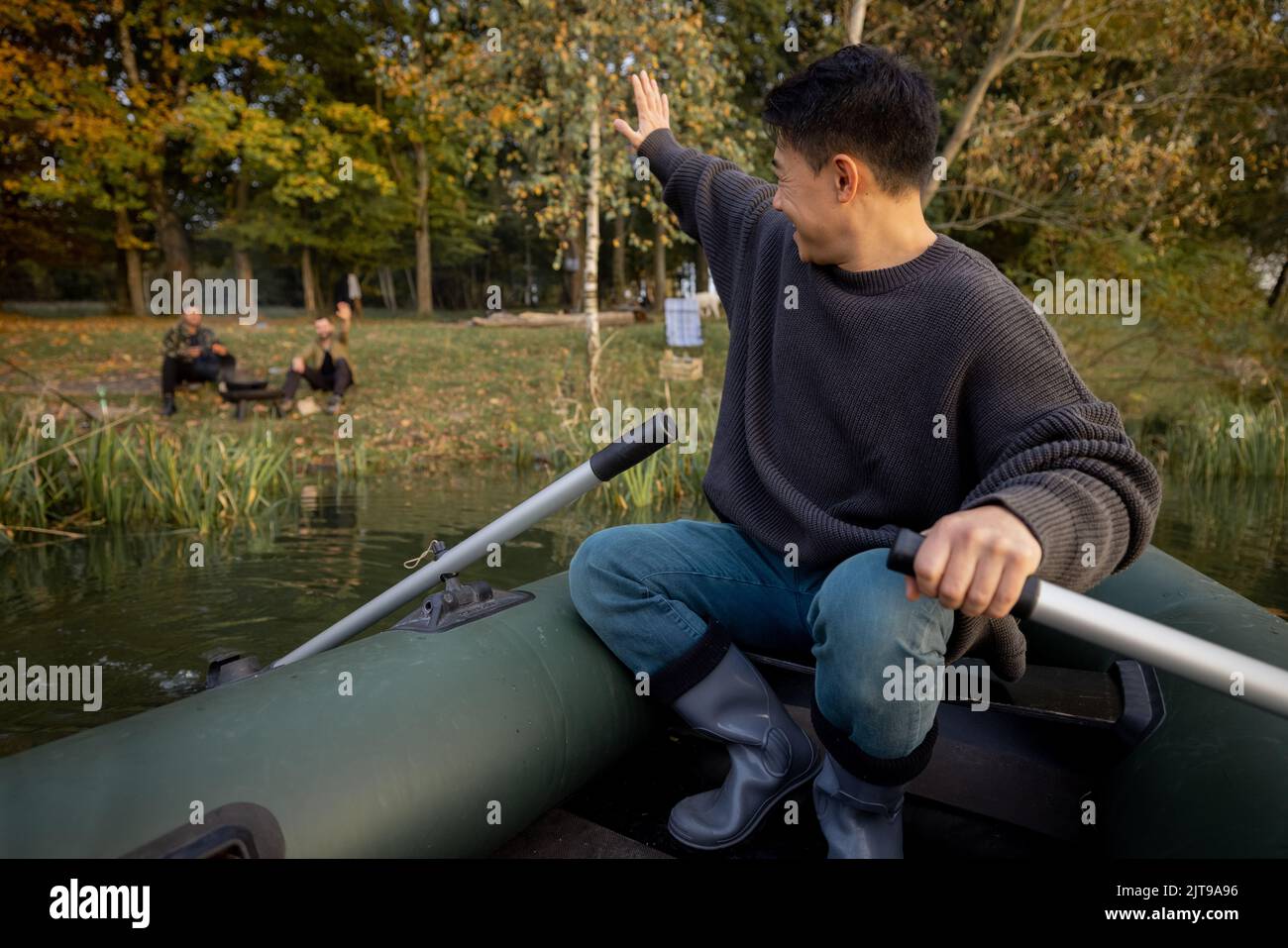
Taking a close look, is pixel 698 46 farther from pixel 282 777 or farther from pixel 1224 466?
pixel 282 777

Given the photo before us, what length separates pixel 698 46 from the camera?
853cm

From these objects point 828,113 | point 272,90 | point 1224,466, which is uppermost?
point 272,90

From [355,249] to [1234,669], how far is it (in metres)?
21.0

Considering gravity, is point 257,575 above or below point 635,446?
below

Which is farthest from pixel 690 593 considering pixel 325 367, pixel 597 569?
pixel 325 367

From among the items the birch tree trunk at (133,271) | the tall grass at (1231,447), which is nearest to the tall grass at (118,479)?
the tall grass at (1231,447)

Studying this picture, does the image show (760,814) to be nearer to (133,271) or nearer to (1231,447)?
(1231,447)

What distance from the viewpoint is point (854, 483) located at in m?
1.65

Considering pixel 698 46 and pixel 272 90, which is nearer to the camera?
pixel 698 46

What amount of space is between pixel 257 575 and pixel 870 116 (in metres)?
3.29

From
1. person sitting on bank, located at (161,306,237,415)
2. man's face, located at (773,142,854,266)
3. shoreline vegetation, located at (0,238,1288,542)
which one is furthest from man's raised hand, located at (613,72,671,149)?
person sitting on bank, located at (161,306,237,415)

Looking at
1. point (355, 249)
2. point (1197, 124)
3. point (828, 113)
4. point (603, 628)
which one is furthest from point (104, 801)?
point (355, 249)

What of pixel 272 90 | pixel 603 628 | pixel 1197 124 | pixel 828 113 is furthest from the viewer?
pixel 272 90

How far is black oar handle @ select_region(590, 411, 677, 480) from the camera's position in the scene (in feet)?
5.65
